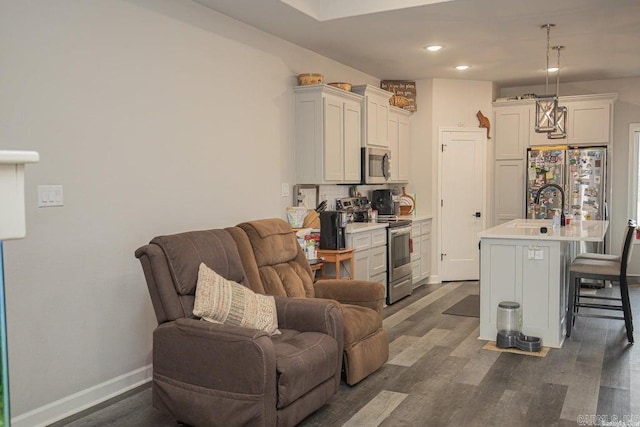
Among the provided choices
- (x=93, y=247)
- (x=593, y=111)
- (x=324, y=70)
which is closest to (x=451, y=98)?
(x=593, y=111)

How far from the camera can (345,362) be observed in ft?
11.8

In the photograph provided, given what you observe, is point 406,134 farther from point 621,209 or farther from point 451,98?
point 621,209

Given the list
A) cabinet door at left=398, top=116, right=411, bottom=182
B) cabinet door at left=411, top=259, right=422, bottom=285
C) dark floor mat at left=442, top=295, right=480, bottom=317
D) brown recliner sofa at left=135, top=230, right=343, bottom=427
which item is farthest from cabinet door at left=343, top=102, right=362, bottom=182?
brown recliner sofa at left=135, top=230, right=343, bottom=427

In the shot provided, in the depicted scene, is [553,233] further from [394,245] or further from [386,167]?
[386,167]

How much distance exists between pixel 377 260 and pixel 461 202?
2.16 metres

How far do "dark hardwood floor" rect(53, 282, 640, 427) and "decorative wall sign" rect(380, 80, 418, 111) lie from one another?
3.48 meters

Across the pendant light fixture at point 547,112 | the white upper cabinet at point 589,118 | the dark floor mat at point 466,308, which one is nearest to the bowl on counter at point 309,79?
the pendant light fixture at point 547,112

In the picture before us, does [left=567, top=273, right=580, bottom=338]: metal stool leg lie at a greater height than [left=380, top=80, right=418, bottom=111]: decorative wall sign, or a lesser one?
lesser

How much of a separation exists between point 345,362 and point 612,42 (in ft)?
13.9

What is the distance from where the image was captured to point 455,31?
16.8 ft

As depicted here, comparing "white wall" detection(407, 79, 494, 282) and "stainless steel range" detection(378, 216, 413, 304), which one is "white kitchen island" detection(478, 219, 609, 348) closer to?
"stainless steel range" detection(378, 216, 413, 304)

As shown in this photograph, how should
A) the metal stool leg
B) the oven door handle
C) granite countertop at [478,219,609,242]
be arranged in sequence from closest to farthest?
granite countertop at [478,219,609,242], the metal stool leg, the oven door handle

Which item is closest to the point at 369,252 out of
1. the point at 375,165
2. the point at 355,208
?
the point at 355,208

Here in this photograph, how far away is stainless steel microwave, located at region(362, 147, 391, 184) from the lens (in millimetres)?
6137
